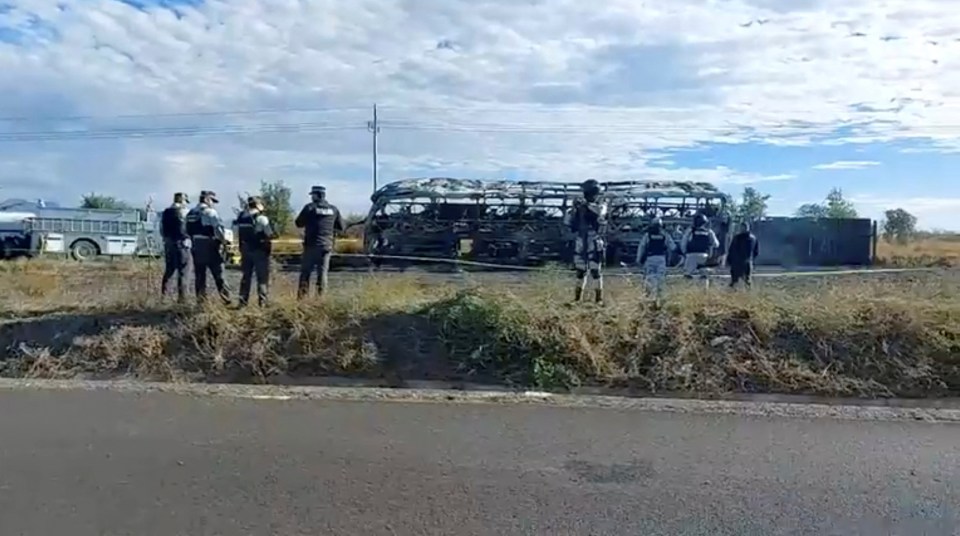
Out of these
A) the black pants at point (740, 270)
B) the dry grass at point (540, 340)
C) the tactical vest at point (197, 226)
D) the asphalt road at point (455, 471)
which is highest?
the tactical vest at point (197, 226)

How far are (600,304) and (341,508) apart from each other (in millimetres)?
5800

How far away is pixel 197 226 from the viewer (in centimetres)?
1079

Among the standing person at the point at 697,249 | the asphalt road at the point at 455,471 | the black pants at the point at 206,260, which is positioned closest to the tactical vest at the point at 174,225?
the black pants at the point at 206,260

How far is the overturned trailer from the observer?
94.7 feet

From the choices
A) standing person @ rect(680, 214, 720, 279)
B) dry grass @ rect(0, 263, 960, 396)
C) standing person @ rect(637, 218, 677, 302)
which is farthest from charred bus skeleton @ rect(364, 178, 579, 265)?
dry grass @ rect(0, 263, 960, 396)

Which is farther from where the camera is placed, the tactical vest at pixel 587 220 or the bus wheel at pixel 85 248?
the bus wheel at pixel 85 248

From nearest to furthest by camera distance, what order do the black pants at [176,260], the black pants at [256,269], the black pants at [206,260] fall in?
the black pants at [256,269]
the black pants at [206,260]
the black pants at [176,260]

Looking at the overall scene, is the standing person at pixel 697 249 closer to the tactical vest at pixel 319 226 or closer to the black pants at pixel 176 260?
the tactical vest at pixel 319 226

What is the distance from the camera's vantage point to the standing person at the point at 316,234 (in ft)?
34.3

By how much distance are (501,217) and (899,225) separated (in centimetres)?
4176

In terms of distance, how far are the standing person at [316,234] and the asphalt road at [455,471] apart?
3570mm

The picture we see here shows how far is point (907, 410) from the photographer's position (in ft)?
23.7

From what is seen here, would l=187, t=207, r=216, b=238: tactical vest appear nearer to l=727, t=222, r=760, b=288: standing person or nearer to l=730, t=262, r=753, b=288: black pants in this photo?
l=730, t=262, r=753, b=288: black pants

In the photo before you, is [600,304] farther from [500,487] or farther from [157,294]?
[157,294]
